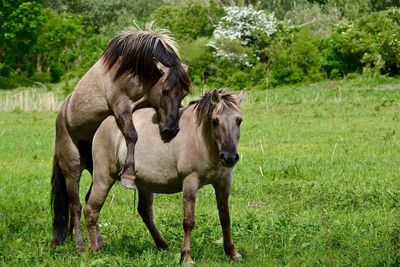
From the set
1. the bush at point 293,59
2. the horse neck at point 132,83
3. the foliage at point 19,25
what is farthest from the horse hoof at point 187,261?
the foliage at point 19,25

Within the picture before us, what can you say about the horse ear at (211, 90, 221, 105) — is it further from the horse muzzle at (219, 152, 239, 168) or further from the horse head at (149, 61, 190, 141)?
the horse muzzle at (219, 152, 239, 168)

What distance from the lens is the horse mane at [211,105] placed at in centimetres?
748

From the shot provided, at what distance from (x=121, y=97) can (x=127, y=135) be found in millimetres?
439

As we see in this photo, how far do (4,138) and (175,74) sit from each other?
44.8 ft

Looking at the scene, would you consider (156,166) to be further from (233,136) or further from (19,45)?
(19,45)

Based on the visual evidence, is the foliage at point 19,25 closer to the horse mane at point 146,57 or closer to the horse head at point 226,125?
the horse mane at point 146,57

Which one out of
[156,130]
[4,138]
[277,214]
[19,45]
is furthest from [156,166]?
[19,45]

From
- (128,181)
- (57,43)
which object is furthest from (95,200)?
(57,43)

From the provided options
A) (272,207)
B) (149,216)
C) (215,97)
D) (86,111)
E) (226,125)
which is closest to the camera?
(226,125)

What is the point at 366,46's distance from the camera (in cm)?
3622

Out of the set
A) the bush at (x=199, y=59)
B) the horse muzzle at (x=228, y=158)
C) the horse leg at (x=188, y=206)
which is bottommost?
the bush at (x=199, y=59)

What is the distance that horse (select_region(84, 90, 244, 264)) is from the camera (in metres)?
7.43

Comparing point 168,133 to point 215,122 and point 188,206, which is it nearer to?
point 215,122

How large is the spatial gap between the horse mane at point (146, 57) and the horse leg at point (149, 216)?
52.3 inches
